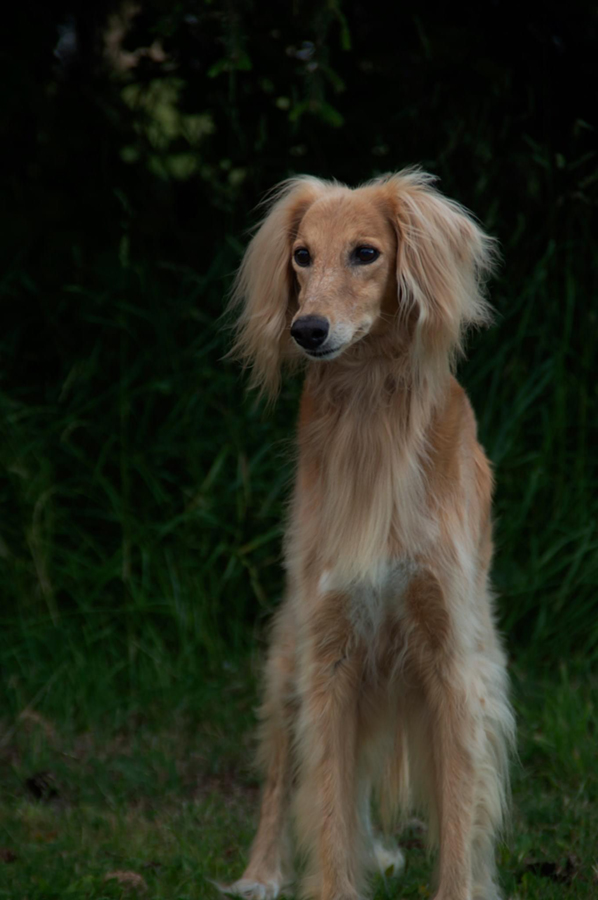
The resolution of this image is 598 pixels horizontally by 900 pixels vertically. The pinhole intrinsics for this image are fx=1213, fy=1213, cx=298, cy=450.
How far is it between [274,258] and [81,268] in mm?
2268

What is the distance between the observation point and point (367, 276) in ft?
9.02

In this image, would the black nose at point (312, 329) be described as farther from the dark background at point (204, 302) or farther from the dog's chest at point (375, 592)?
the dark background at point (204, 302)

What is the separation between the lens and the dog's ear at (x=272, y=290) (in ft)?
9.64

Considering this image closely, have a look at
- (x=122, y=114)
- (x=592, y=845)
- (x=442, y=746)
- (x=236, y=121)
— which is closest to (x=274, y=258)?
(x=442, y=746)

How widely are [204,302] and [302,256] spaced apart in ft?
7.64

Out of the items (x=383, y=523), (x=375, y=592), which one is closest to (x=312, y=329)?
(x=383, y=523)

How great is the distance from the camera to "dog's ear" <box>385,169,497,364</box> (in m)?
2.75

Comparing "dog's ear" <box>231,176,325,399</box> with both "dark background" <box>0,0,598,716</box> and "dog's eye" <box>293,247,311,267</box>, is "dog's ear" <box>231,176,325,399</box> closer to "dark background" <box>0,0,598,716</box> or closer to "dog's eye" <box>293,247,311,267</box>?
"dog's eye" <box>293,247,311,267</box>

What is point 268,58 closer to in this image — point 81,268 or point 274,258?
point 81,268

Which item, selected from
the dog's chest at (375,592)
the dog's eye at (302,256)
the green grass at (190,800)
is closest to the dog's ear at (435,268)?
the dog's eye at (302,256)

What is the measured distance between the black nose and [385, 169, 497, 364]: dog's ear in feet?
0.83

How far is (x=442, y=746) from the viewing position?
281 cm

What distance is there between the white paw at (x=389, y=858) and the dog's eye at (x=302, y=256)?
5.34 feet

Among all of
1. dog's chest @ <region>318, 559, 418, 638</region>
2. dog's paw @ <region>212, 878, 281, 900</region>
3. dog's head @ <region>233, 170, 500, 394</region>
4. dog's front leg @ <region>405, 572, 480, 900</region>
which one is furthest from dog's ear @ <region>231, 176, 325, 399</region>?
dog's paw @ <region>212, 878, 281, 900</region>
